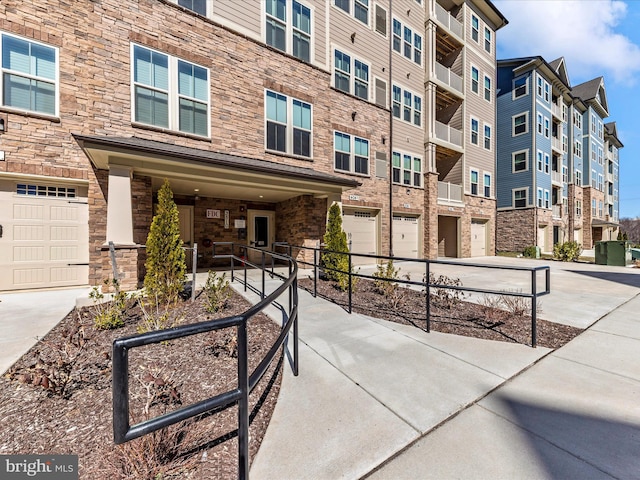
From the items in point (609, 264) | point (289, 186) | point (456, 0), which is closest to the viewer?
point (289, 186)

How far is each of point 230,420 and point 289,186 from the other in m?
7.01

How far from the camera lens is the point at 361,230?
12.1 metres

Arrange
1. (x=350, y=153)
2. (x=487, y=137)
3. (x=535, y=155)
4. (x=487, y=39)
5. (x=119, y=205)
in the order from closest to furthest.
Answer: (x=119, y=205), (x=350, y=153), (x=487, y=39), (x=487, y=137), (x=535, y=155)

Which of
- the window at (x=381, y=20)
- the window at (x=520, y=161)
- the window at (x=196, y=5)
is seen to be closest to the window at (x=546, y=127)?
the window at (x=520, y=161)

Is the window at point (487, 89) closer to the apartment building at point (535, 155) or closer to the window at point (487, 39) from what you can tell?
the window at point (487, 39)

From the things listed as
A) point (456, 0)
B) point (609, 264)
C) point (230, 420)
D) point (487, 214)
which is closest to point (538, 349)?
point (230, 420)

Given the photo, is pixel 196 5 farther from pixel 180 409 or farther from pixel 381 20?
pixel 180 409

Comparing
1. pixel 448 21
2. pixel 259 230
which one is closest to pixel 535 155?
pixel 448 21

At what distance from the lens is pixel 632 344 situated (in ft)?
11.9

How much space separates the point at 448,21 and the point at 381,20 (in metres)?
5.21

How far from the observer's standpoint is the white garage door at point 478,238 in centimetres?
1691

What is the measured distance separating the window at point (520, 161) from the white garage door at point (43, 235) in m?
25.0

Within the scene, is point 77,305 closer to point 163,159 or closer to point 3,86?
point 163,159

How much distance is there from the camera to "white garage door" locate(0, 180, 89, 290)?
6.06 metres
